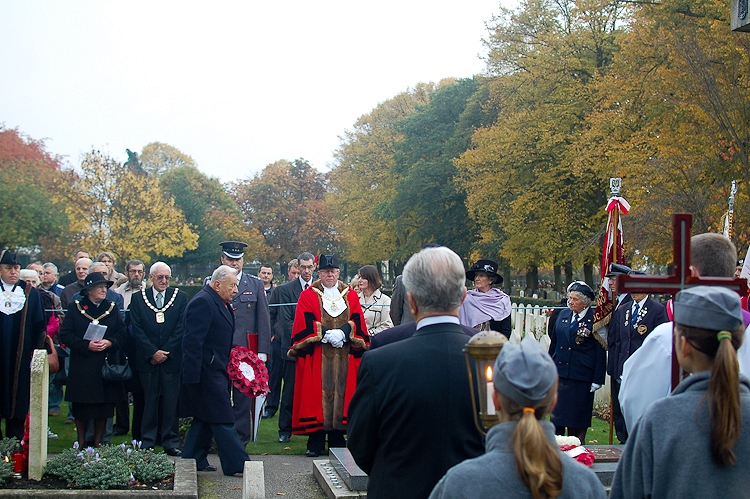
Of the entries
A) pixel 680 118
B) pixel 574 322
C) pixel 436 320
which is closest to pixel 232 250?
pixel 574 322

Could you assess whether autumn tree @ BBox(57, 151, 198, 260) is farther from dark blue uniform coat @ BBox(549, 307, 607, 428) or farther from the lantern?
the lantern

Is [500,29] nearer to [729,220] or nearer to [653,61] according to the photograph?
[653,61]

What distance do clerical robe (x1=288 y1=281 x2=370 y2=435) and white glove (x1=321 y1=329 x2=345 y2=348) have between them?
7 cm

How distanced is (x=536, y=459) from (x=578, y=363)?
24.3ft

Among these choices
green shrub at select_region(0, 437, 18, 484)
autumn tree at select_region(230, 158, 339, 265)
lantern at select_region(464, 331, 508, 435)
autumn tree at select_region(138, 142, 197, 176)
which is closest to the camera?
lantern at select_region(464, 331, 508, 435)

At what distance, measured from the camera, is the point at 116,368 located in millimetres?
9500

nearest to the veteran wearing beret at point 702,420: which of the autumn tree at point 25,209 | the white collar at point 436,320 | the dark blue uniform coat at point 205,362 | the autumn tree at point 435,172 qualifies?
the white collar at point 436,320

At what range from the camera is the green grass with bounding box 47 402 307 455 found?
33.2ft

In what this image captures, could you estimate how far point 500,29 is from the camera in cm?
4128

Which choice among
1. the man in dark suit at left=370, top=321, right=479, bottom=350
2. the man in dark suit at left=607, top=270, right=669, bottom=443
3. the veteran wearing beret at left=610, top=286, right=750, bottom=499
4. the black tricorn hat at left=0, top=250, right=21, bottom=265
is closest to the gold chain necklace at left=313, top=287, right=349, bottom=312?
the man in dark suit at left=607, top=270, right=669, bottom=443

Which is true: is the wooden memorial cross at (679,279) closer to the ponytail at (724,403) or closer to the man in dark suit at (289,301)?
the ponytail at (724,403)

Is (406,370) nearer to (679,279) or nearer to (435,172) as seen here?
(679,279)

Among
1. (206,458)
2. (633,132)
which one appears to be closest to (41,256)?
(633,132)

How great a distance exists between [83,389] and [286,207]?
70.5m
